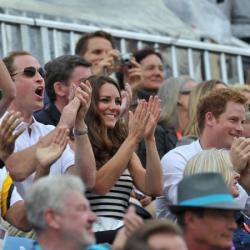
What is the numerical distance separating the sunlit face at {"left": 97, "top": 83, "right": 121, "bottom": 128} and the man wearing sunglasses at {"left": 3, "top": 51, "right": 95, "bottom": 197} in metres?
0.42

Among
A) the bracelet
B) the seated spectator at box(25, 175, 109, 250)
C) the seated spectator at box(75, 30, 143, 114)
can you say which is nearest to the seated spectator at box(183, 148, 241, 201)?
the bracelet

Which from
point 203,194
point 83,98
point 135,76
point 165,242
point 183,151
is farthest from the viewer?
point 135,76

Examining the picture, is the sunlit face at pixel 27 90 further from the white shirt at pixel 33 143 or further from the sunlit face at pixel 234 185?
the sunlit face at pixel 234 185

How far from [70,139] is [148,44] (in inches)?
186

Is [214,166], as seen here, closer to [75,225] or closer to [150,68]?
[75,225]

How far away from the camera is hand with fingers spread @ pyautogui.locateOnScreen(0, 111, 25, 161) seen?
9812 millimetres

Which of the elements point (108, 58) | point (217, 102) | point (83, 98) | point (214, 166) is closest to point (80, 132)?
point (83, 98)

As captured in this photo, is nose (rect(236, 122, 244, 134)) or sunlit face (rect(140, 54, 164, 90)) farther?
sunlit face (rect(140, 54, 164, 90))

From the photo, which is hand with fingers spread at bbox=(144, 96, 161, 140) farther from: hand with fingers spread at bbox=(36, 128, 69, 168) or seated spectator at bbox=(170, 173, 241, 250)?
seated spectator at bbox=(170, 173, 241, 250)

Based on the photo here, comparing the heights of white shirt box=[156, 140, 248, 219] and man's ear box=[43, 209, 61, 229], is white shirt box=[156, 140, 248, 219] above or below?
above

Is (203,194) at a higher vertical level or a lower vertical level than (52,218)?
higher

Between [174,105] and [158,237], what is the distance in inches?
229

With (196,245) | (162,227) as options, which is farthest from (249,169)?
(162,227)

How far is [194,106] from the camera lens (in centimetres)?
1262
